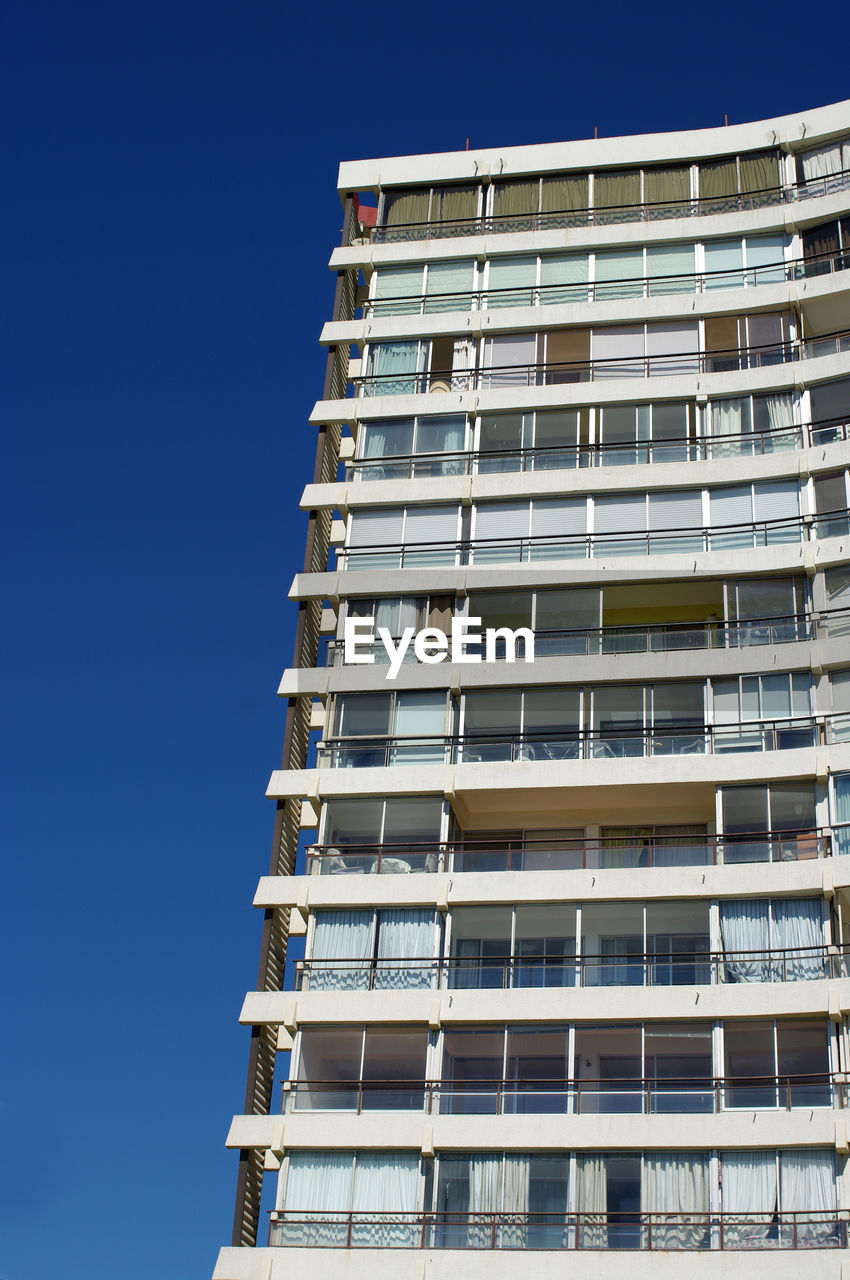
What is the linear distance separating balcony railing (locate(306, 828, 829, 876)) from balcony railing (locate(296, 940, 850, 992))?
7.75 feet

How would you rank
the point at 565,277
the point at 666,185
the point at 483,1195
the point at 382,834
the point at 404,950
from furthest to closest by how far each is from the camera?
the point at 666,185
the point at 565,277
the point at 382,834
the point at 404,950
the point at 483,1195

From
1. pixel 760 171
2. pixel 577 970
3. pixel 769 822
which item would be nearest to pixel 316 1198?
pixel 577 970

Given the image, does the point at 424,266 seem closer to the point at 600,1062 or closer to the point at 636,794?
the point at 636,794

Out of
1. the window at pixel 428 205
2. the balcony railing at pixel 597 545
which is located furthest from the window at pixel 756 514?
the window at pixel 428 205

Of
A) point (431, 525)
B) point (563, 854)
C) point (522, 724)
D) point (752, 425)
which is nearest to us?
point (563, 854)

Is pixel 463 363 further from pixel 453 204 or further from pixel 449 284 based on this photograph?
pixel 453 204

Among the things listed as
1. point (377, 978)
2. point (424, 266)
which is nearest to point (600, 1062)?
point (377, 978)

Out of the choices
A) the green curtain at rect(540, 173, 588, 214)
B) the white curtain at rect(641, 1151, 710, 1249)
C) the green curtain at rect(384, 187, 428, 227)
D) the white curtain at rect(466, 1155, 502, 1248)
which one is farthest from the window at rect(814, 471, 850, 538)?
the white curtain at rect(466, 1155, 502, 1248)

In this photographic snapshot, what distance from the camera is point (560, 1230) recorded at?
1447 inches

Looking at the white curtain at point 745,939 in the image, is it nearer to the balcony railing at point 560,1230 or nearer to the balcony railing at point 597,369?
the balcony railing at point 560,1230

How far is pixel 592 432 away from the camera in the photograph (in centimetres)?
4981

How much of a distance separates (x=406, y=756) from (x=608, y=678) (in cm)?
585

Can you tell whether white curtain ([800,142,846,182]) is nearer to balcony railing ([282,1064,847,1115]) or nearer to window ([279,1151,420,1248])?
balcony railing ([282,1064,847,1115])

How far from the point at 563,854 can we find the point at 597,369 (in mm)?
16455
